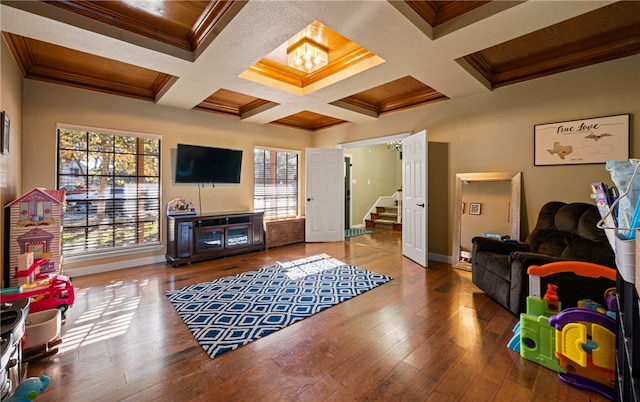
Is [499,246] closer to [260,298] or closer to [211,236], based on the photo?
[260,298]

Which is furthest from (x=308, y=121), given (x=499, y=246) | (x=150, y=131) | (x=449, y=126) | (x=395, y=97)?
(x=499, y=246)

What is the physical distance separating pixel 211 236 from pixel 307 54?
3.22 metres

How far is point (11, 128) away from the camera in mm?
2760

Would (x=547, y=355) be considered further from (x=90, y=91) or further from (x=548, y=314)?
(x=90, y=91)

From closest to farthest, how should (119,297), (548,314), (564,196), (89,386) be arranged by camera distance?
(89,386), (548,314), (119,297), (564,196)

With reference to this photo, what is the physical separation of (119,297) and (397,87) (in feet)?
15.1

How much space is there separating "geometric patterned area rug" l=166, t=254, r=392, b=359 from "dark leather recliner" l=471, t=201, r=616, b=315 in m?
1.18

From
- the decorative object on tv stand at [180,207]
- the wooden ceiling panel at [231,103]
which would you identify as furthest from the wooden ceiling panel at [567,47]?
the decorative object on tv stand at [180,207]

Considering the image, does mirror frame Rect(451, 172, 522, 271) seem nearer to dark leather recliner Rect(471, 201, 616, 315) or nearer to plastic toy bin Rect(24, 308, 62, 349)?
dark leather recliner Rect(471, 201, 616, 315)

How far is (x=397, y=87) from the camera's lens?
13.6 ft

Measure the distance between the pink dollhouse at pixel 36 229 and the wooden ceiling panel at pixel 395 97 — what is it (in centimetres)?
Result: 397

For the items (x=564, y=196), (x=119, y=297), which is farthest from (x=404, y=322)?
(x=119, y=297)

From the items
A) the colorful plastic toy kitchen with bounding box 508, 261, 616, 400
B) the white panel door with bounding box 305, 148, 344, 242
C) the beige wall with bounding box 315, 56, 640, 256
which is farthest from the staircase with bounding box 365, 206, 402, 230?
the colorful plastic toy kitchen with bounding box 508, 261, 616, 400

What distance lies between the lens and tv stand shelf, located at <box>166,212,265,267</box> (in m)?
4.24
